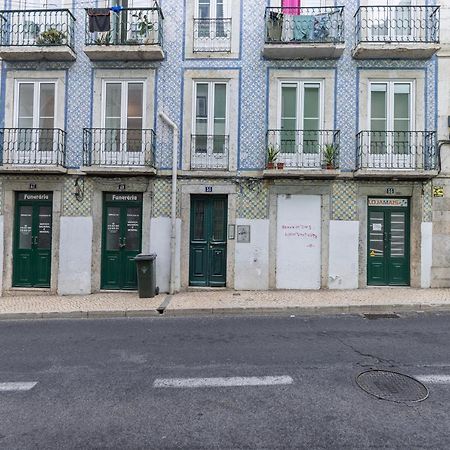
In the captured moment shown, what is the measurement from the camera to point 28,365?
528 centimetres

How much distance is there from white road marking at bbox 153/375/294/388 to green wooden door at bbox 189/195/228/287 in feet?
21.2

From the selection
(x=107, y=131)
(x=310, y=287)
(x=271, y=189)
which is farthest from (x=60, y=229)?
(x=310, y=287)

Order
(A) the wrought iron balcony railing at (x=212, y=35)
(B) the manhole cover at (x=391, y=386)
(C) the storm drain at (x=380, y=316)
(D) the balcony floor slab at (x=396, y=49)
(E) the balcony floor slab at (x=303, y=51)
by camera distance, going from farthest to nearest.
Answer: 1. (A) the wrought iron balcony railing at (x=212, y=35)
2. (E) the balcony floor slab at (x=303, y=51)
3. (D) the balcony floor slab at (x=396, y=49)
4. (C) the storm drain at (x=380, y=316)
5. (B) the manhole cover at (x=391, y=386)

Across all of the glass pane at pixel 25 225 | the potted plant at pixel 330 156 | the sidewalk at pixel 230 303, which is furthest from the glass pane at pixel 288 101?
the glass pane at pixel 25 225

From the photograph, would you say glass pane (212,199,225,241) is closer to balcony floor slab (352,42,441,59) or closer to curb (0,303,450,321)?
curb (0,303,450,321)

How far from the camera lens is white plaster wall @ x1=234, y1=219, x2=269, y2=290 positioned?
10961 millimetres

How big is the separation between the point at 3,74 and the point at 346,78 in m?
9.85

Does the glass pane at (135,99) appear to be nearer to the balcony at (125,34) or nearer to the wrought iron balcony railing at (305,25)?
the balcony at (125,34)

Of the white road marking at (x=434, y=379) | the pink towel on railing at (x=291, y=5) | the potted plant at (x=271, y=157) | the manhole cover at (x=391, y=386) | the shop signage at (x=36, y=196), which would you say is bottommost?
the manhole cover at (x=391, y=386)

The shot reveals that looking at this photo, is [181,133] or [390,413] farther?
[181,133]

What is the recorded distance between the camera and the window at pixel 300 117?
11070mm

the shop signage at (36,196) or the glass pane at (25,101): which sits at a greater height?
the glass pane at (25,101)

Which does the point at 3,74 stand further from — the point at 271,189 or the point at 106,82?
the point at 271,189

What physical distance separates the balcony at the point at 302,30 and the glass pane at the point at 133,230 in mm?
5842
